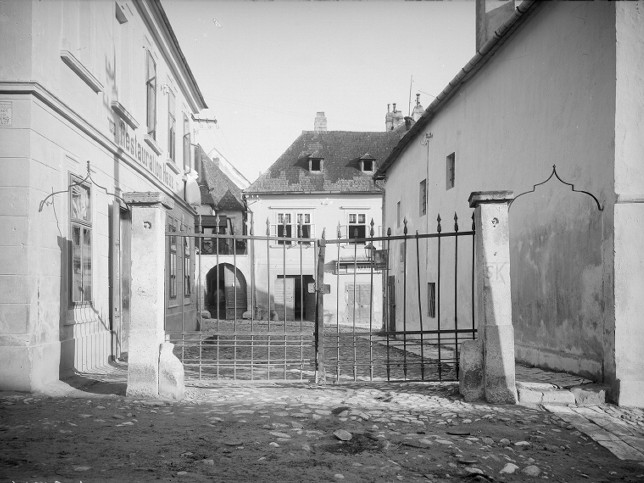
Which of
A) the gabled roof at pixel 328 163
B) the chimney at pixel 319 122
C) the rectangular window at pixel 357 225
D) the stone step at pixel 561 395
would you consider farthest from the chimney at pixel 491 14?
the chimney at pixel 319 122

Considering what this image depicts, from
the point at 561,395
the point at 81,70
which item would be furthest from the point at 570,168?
the point at 81,70

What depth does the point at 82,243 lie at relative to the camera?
28.3 ft

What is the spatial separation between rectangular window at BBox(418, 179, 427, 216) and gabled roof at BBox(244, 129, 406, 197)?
38.2ft

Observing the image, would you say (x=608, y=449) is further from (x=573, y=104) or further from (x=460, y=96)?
(x=460, y=96)

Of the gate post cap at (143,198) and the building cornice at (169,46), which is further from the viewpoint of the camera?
the building cornice at (169,46)

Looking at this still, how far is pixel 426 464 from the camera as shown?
4547 mm

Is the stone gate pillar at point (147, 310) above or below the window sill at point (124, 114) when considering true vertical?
below

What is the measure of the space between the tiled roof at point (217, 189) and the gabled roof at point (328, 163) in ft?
15.0

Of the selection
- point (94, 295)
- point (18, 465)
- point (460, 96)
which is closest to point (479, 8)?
point (460, 96)

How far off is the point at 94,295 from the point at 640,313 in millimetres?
7778

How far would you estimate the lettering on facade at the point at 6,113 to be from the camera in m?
6.91

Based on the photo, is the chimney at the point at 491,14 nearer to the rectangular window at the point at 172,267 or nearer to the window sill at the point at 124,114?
the window sill at the point at 124,114

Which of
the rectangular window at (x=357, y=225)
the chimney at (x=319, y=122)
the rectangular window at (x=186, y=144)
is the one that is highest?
the chimney at (x=319, y=122)

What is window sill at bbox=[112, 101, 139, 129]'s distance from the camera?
33.2ft
